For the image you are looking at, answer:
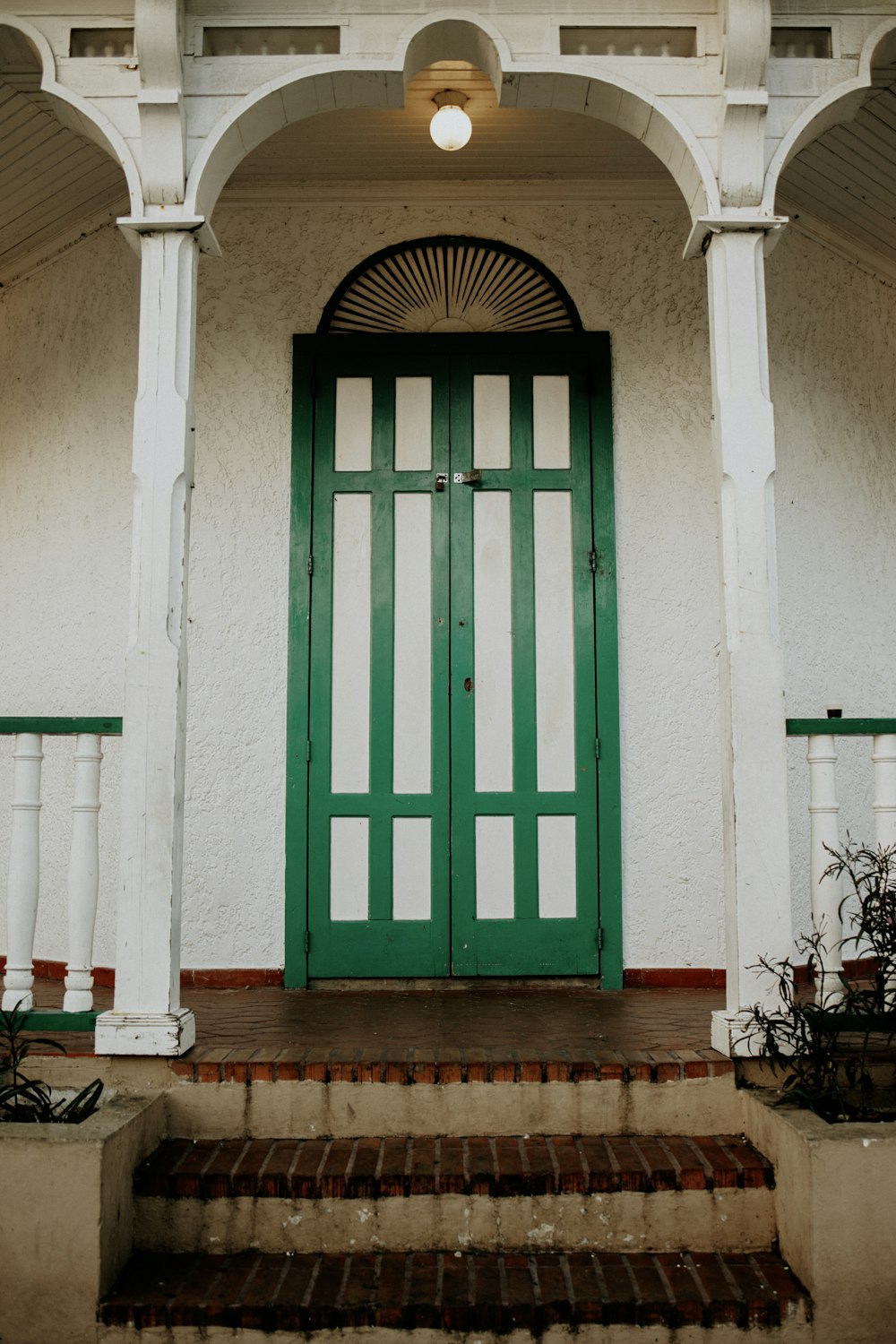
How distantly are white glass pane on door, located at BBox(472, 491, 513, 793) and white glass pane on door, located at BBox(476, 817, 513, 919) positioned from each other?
0.17 meters

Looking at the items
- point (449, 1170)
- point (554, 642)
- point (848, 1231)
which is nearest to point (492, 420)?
point (554, 642)

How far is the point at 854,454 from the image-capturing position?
5.57 metres

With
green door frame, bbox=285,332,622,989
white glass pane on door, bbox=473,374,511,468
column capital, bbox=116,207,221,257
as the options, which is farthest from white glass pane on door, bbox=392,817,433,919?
column capital, bbox=116,207,221,257

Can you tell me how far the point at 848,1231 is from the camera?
2922 mm

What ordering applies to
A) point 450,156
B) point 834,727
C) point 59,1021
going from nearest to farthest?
point 59,1021 → point 834,727 → point 450,156

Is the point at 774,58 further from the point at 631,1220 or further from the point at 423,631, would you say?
the point at 631,1220

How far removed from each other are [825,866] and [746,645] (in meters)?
0.78

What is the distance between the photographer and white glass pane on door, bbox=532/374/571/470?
532 cm

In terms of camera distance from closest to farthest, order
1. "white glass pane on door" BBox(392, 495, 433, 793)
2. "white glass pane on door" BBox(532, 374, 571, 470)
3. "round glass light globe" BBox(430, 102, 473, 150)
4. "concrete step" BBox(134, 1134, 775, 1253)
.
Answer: "concrete step" BBox(134, 1134, 775, 1253)
"round glass light globe" BBox(430, 102, 473, 150)
"white glass pane on door" BBox(392, 495, 433, 793)
"white glass pane on door" BBox(532, 374, 571, 470)

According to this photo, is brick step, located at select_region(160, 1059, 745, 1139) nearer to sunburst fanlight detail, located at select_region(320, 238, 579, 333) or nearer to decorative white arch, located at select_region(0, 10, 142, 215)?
decorative white arch, located at select_region(0, 10, 142, 215)

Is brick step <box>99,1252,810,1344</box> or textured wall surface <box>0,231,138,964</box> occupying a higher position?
textured wall surface <box>0,231,138,964</box>

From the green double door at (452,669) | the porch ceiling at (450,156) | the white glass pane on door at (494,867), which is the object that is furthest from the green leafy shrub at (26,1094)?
the porch ceiling at (450,156)

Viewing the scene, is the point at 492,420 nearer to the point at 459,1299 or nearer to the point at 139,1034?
the point at 139,1034

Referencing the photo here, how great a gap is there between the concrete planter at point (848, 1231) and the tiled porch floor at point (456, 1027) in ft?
1.93
